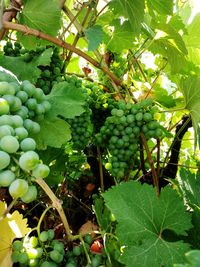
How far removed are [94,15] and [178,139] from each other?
2.57 feet

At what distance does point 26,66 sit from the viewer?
1.73 metres

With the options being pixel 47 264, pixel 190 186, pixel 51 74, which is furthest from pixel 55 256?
pixel 51 74

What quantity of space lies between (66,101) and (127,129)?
0.48 m

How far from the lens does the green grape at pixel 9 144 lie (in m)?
0.94

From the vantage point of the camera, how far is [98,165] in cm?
236

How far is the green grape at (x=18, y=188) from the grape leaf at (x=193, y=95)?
1.23 m

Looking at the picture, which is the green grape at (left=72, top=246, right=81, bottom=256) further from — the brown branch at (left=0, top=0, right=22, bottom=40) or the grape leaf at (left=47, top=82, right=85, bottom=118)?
the brown branch at (left=0, top=0, right=22, bottom=40)

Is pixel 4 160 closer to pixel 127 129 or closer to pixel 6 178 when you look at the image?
pixel 6 178

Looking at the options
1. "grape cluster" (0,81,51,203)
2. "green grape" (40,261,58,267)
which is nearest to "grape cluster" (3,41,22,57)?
"grape cluster" (0,81,51,203)

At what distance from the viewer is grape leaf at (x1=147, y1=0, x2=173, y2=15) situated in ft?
6.81

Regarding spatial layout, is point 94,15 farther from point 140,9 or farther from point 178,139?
point 178,139

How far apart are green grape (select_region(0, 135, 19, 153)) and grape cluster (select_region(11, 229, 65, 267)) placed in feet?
1.54

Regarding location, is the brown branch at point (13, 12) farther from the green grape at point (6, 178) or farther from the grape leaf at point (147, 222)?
the green grape at point (6, 178)

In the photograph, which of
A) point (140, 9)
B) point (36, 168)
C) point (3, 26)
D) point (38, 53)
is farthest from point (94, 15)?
point (36, 168)
